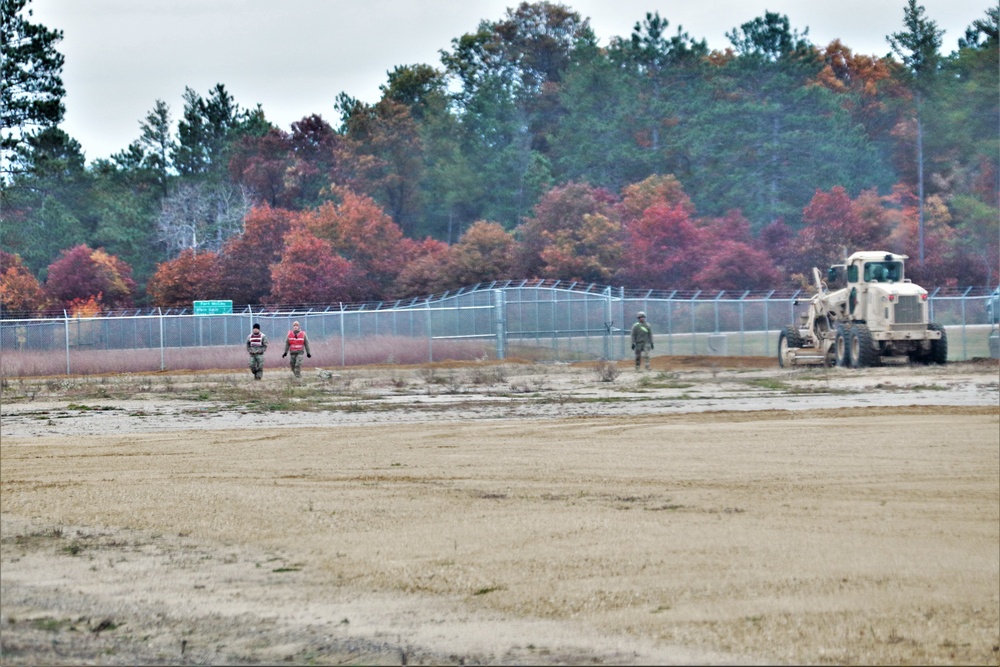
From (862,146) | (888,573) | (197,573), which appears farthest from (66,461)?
(862,146)

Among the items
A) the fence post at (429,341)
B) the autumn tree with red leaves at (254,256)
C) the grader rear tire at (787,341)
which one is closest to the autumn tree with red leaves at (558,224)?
the autumn tree with red leaves at (254,256)

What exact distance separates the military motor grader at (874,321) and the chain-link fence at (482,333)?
7666mm

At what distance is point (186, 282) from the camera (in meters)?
A: 65.3

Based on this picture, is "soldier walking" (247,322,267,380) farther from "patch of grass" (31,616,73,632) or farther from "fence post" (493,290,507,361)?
"patch of grass" (31,616,73,632)

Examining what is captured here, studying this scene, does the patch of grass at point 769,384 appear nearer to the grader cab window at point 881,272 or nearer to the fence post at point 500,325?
the grader cab window at point 881,272

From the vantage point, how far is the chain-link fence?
1668 inches

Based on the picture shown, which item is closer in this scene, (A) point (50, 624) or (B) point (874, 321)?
(A) point (50, 624)

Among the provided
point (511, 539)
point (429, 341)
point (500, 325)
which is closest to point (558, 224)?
point (500, 325)

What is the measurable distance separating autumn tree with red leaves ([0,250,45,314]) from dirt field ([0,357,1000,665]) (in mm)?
47687

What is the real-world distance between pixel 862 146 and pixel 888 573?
2434 inches

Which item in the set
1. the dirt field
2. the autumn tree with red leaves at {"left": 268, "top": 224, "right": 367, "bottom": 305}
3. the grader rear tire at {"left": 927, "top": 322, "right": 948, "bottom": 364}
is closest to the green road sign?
the autumn tree with red leaves at {"left": 268, "top": 224, "right": 367, "bottom": 305}

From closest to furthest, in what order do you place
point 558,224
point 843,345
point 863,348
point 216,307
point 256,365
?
1. point 863,348
2. point 843,345
3. point 256,365
4. point 216,307
5. point 558,224

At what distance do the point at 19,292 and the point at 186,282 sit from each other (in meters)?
8.26

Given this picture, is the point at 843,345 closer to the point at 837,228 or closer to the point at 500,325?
the point at 500,325
